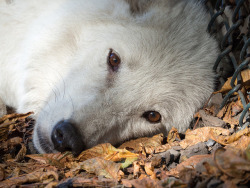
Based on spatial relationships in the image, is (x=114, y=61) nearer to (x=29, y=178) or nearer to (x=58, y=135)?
(x=58, y=135)

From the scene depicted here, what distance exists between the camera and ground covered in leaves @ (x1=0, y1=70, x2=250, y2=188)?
4.49 ft

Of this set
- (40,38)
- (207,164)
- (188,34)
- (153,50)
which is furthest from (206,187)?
(40,38)

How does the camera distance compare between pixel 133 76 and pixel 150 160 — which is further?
pixel 133 76

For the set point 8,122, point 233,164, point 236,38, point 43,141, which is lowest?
point 233,164

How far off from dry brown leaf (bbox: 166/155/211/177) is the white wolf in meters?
0.68

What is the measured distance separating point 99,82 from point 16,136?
957 mm

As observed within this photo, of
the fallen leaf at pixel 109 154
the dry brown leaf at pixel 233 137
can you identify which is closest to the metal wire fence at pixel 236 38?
the dry brown leaf at pixel 233 137

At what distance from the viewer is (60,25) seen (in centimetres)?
243

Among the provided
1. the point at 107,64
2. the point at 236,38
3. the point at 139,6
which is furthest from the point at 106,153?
the point at 236,38

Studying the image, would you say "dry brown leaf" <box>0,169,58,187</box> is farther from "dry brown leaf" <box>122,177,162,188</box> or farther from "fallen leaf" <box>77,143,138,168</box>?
"dry brown leaf" <box>122,177,162,188</box>

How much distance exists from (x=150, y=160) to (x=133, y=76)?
0.73 m

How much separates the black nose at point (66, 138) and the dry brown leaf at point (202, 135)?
0.82 metres

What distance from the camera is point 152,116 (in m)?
2.41

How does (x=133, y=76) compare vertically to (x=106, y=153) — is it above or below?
above
